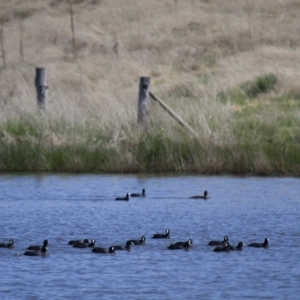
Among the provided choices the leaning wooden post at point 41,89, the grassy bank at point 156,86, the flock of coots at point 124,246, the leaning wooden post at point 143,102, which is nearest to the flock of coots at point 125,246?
the flock of coots at point 124,246

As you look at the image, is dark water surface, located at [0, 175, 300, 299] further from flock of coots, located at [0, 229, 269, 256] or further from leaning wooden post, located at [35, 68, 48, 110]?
leaning wooden post, located at [35, 68, 48, 110]

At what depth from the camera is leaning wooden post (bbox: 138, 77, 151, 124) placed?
76.7 ft

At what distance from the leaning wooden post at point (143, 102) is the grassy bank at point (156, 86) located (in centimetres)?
20

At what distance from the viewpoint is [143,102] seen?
23.7m

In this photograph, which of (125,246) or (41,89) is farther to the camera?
(41,89)

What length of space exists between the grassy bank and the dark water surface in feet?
1.51

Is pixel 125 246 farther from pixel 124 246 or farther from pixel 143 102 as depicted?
pixel 143 102

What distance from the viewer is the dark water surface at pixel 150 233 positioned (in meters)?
13.5

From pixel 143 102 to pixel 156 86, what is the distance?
1115cm

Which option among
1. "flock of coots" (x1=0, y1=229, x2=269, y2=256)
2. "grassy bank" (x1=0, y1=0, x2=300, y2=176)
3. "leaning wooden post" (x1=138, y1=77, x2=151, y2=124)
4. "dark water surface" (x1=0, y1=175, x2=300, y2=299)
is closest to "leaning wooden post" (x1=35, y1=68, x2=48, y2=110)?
"grassy bank" (x1=0, y1=0, x2=300, y2=176)

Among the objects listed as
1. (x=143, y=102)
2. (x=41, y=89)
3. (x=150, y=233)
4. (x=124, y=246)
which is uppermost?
(x=41, y=89)

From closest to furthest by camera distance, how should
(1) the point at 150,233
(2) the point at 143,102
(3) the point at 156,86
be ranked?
1. (1) the point at 150,233
2. (2) the point at 143,102
3. (3) the point at 156,86

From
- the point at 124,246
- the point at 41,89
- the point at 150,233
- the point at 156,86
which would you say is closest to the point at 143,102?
the point at 41,89

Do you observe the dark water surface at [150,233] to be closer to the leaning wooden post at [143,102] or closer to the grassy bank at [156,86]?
the grassy bank at [156,86]
